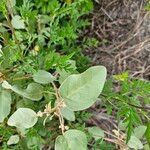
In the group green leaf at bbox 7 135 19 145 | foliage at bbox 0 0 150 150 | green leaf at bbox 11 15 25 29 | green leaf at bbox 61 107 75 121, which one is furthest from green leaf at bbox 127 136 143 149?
green leaf at bbox 11 15 25 29

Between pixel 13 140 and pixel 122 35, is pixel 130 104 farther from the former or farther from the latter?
pixel 122 35

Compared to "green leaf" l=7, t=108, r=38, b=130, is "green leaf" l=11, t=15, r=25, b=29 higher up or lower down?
higher up

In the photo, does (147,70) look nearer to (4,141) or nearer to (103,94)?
(103,94)

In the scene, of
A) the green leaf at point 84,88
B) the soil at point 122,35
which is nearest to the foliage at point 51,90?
the green leaf at point 84,88

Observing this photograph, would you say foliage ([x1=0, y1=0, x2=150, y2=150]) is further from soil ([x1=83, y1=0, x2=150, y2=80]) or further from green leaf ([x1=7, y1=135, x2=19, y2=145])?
soil ([x1=83, y1=0, x2=150, y2=80])

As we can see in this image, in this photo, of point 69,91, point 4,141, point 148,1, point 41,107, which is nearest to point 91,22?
point 148,1

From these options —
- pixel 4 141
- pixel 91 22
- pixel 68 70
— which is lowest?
pixel 4 141

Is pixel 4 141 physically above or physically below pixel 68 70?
below

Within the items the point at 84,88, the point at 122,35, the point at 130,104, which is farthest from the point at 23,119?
the point at 122,35
